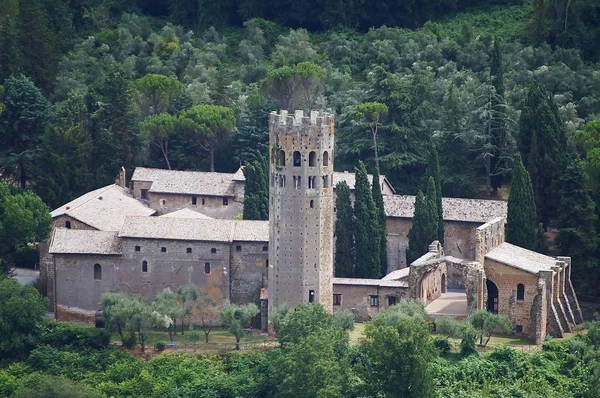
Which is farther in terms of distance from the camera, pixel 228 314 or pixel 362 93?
pixel 362 93

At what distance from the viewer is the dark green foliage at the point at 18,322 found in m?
89.6

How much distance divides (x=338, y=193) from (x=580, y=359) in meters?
14.7

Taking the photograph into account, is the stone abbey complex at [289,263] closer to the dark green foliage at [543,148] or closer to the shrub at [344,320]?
the shrub at [344,320]

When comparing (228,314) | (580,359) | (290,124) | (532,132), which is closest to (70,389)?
(228,314)

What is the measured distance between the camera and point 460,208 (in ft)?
321

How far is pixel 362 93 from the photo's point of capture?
111750 mm

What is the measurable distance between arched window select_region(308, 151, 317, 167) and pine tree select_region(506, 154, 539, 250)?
10949 mm

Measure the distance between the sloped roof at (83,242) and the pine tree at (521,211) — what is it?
1783cm

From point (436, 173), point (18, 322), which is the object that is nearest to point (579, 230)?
point (436, 173)

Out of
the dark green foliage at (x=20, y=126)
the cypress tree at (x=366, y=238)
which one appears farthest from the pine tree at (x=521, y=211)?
the dark green foliage at (x=20, y=126)

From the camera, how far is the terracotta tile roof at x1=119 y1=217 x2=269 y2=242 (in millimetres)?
91875

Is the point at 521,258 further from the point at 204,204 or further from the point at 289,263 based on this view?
the point at 204,204

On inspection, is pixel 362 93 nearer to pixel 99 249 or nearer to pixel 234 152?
pixel 234 152

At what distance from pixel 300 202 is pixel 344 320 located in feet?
17.4
